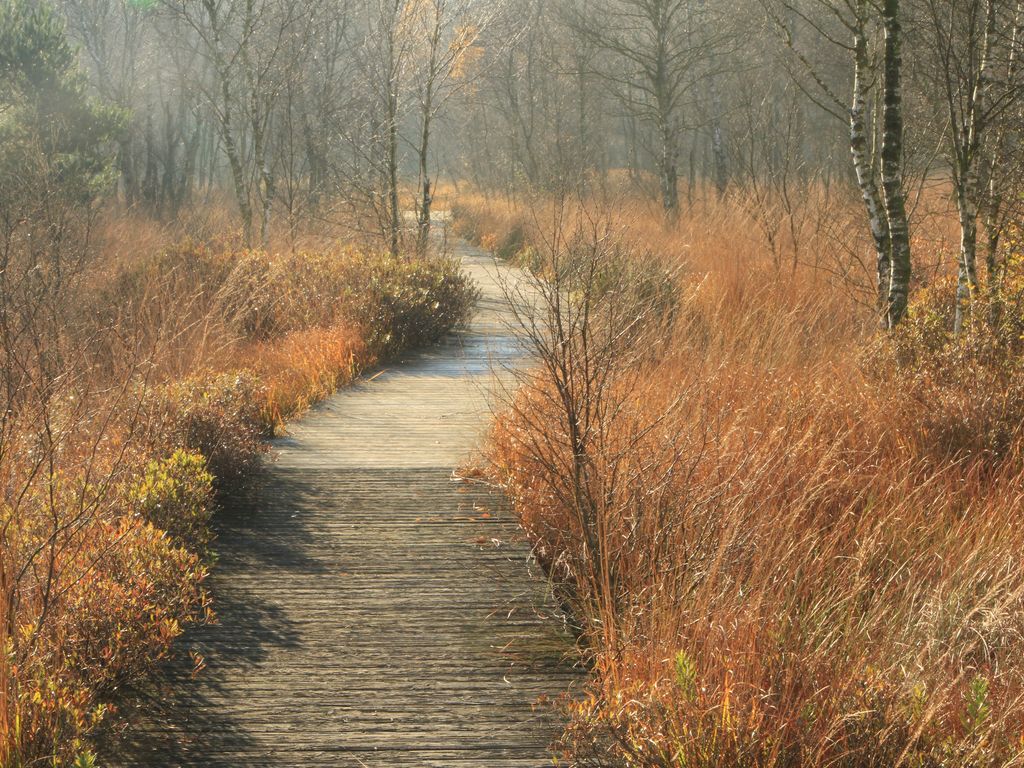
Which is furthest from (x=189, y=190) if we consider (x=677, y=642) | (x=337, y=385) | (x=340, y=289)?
(x=677, y=642)

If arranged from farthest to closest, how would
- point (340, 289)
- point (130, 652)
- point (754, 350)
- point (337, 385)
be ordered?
1. point (340, 289)
2. point (337, 385)
3. point (754, 350)
4. point (130, 652)

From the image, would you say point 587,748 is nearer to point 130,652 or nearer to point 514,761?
point 514,761

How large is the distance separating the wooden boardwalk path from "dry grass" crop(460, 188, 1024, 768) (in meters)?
0.27

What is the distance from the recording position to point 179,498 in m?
5.57

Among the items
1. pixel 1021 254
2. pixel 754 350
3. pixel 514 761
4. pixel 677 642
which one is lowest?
pixel 514 761

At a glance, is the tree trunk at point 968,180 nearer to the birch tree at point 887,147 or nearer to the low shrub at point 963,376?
the low shrub at point 963,376

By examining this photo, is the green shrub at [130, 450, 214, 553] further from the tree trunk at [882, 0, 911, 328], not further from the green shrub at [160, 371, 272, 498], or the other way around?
the tree trunk at [882, 0, 911, 328]

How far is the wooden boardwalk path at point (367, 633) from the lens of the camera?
3754 mm

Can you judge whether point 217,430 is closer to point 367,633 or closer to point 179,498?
point 179,498

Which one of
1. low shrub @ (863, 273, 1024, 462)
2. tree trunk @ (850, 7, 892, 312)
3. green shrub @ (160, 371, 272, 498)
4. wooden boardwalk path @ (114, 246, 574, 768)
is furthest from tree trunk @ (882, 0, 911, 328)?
green shrub @ (160, 371, 272, 498)

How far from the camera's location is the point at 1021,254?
304 inches

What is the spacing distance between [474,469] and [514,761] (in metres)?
3.20

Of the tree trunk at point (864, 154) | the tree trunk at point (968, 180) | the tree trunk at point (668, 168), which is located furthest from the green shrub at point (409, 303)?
the tree trunk at point (668, 168)

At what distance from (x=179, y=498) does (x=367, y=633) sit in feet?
4.90
